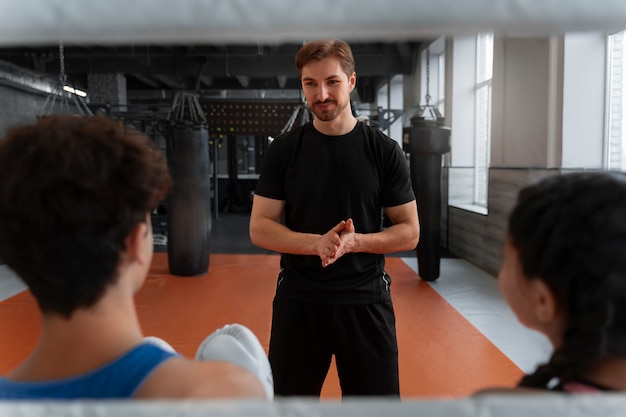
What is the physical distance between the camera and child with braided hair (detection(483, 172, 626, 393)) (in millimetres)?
581

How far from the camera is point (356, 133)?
174 cm

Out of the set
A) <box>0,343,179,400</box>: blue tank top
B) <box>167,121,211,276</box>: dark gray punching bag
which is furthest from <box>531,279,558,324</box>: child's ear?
<box>167,121,211,276</box>: dark gray punching bag

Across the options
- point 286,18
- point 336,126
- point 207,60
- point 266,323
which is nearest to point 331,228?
point 336,126

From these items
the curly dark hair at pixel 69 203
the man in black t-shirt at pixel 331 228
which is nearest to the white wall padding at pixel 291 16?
the curly dark hair at pixel 69 203

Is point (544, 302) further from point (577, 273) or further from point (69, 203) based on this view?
point (69, 203)

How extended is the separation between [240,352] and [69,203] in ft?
0.92

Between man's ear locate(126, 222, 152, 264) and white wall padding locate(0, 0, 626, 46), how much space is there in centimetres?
25

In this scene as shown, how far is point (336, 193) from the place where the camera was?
67.0 inches

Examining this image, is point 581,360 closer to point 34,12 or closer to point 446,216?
point 34,12

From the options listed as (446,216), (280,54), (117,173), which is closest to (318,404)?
(117,173)

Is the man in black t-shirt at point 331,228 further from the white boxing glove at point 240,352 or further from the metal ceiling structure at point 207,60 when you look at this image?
the metal ceiling structure at point 207,60

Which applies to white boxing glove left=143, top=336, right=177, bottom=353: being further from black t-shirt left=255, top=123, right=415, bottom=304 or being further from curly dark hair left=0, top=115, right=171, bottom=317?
black t-shirt left=255, top=123, right=415, bottom=304

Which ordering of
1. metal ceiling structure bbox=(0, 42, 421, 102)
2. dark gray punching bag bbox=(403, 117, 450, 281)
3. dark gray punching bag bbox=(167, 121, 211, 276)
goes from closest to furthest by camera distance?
dark gray punching bag bbox=(403, 117, 450, 281)
dark gray punching bag bbox=(167, 121, 211, 276)
metal ceiling structure bbox=(0, 42, 421, 102)

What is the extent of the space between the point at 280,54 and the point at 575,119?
5.47 metres
